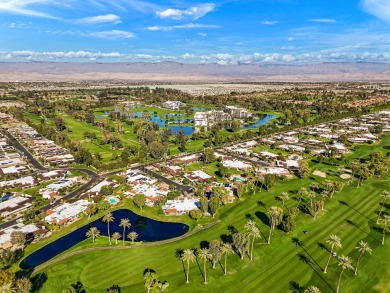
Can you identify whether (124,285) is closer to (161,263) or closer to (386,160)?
(161,263)

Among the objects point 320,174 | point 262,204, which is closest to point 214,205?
point 262,204

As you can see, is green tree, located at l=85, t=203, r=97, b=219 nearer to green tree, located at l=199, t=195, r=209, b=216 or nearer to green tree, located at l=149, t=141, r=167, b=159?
green tree, located at l=199, t=195, r=209, b=216

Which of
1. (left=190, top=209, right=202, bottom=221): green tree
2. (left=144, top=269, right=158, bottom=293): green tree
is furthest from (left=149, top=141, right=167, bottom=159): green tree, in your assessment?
(left=144, top=269, right=158, bottom=293): green tree

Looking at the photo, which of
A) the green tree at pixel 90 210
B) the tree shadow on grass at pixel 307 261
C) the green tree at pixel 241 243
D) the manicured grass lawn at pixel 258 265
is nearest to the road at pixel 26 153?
the green tree at pixel 90 210

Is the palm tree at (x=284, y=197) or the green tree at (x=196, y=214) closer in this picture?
the green tree at (x=196, y=214)

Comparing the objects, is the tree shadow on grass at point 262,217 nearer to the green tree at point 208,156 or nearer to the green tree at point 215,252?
the green tree at point 215,252

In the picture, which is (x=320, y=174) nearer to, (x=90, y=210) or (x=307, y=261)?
(x=307, y=261)
